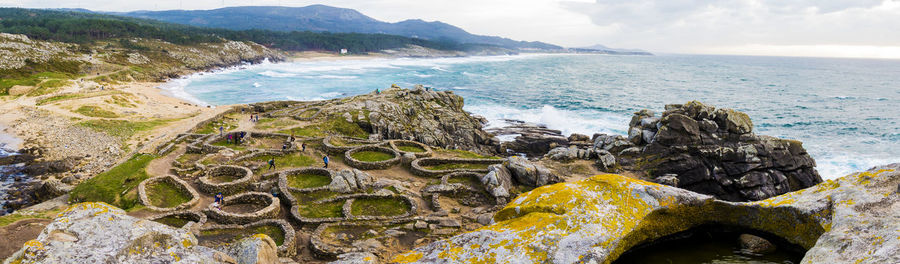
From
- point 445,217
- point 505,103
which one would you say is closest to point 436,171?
point 445,217

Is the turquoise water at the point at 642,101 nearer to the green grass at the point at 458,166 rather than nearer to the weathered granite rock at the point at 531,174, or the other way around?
the green grass at the point at 458,166

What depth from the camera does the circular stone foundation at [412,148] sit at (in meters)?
35.8

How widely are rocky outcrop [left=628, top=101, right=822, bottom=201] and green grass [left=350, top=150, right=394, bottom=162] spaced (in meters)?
22.0

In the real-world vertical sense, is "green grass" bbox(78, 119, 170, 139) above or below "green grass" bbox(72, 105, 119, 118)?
below

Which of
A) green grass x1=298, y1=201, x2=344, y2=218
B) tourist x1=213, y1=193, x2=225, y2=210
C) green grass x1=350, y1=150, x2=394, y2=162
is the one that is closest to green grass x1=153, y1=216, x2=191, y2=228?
tourist x1=213, y1=193, x2=225, y2=210

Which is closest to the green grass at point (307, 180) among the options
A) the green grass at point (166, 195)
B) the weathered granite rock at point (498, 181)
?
the green grass at point (166, 195)

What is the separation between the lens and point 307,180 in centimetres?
2995

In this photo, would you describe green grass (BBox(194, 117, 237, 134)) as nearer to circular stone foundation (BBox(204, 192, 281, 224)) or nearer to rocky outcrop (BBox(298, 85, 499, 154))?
rocky outcrop (BBox(298, 85, 499, 154))

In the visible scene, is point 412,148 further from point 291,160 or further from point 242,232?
point 242,232

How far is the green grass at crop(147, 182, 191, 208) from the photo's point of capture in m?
25.6

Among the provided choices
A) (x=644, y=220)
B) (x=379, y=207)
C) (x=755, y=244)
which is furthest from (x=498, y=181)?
(x=755, y=244)

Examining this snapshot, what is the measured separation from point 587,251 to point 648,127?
118 ft

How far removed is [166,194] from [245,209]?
5.77 metres

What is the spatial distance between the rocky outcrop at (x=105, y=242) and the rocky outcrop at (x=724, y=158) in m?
35.0
